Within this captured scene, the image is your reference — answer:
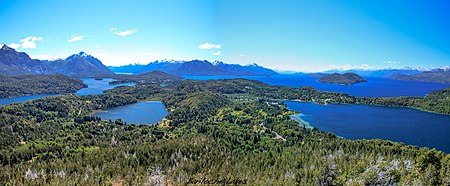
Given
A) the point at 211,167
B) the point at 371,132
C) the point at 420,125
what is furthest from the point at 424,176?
the point at 420,125

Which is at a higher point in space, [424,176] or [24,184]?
[424,176]

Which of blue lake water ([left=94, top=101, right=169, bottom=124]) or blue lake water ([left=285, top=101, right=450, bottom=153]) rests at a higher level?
blue lake water ([left=285, top=101, right=450, bottom=153])

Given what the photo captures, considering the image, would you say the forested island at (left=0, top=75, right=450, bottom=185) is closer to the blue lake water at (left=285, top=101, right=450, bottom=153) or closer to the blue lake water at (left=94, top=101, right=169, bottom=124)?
the blue lake water at (left=94, top=101, right=169, bottom=124)

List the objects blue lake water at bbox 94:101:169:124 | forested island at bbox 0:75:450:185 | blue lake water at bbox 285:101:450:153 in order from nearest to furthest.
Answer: forested island at bbox 0:75:450:185
blue lake water at bbox 285:101:450:153
blue lake water at bbox 94:101:169:124

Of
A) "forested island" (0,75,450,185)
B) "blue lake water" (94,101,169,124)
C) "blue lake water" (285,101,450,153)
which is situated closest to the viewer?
"forested island" (0,75,450,185)

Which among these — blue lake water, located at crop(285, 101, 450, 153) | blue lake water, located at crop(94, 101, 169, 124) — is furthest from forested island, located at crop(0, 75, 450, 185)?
blue lake water, located at crop(285, 101, 450, 153)

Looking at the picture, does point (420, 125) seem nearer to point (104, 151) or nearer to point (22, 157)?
point (104, 151)

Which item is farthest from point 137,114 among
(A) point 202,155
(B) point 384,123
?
(B) point 384,123
